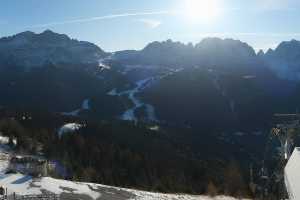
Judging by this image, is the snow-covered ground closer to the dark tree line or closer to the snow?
the dark tree line

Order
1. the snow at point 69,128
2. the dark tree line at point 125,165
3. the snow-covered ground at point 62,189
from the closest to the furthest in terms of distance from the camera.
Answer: the snow-covered ground at point 62,189 < the dark tree line at point 125,165 < the snow at point 69,128

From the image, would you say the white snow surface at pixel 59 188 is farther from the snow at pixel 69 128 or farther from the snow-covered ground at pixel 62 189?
the snow at pixel 69 128

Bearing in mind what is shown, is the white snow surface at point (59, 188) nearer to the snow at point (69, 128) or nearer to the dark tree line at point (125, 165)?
the dark tree line at point (125, 165)

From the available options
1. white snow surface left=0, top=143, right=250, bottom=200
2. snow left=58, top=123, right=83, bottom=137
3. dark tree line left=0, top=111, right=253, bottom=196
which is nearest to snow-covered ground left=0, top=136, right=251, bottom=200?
white snow surface left=0, top=143, right=250, bottom=200

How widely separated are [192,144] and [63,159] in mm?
107065

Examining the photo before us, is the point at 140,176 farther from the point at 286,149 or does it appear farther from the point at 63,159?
the point at 286,149

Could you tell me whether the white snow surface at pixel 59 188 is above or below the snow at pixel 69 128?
above

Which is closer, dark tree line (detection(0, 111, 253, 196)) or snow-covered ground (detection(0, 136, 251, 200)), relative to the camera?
snow-covered ground (detection(0, 136, 251, 200))

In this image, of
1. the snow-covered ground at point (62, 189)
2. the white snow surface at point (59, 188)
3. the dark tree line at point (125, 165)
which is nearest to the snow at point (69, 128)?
the dark tree line at point (125, 165)

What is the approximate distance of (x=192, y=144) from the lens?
190000mm

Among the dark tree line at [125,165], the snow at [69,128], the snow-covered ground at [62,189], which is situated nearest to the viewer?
the snow-covered ground at [62,189]

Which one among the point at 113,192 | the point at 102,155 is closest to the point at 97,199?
the point at 113,192

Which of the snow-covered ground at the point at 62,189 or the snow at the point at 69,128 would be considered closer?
the snow-covered ground at the point at 62,189

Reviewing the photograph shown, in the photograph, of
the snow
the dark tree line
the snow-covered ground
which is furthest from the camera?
the snow
